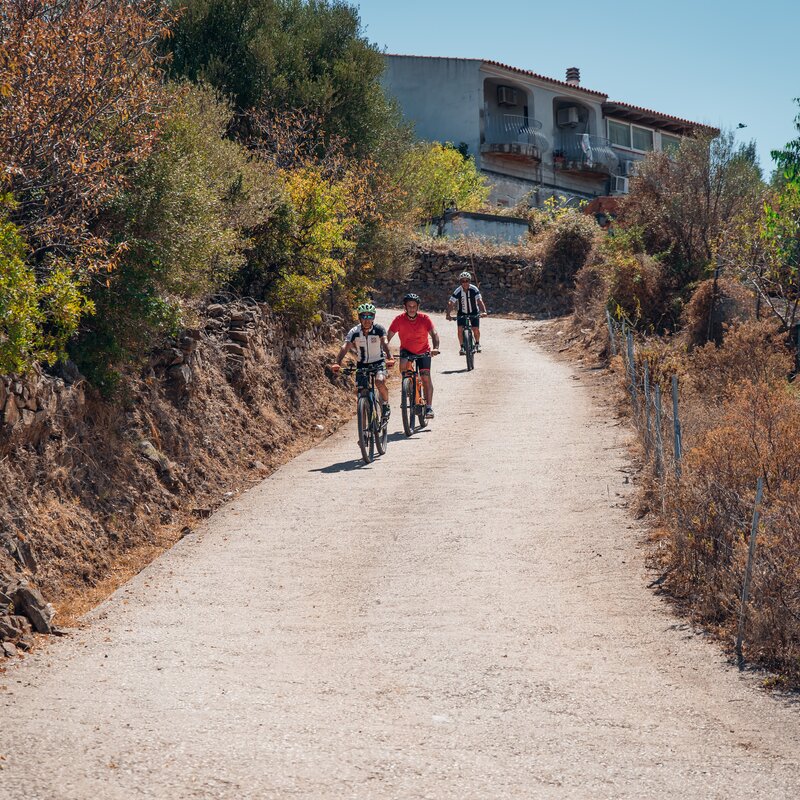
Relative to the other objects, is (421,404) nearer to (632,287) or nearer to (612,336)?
(612,336)

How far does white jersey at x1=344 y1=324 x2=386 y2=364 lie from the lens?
15.5 meters

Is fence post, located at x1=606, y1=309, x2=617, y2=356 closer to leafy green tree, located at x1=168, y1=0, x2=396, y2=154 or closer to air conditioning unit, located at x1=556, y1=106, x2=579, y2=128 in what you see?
leafy green tree, located at x1=168, y1=0, x2=396, y2=154

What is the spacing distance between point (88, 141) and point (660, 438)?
7235 mm

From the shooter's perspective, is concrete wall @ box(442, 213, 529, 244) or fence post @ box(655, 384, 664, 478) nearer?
fence post @ box(655, 384, 664, 478)

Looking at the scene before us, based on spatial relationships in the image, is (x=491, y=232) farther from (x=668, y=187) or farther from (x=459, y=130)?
(x=668, y=187)

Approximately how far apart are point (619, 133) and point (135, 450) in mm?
48688

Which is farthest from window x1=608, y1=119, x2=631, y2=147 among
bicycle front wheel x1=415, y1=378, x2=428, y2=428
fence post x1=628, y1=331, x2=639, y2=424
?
bicycle front wheel x1=415, y1=378, x2=428, y2=428

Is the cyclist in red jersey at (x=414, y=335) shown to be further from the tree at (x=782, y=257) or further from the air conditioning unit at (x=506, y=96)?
the air conditioning unit at (x=506, y=96)

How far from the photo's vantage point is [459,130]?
1959 inches

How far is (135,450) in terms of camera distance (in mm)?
12758

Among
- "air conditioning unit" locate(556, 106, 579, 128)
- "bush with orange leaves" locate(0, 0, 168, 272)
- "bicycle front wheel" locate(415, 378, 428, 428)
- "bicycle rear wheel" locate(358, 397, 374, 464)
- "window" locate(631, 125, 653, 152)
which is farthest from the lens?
"window" locate(631, 125, 653, 152)

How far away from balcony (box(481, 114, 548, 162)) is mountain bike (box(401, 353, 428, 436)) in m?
34.7

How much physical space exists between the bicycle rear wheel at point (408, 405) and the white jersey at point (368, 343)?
1489mm

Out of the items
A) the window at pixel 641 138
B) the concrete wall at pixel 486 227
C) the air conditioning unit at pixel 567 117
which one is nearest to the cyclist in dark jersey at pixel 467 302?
the concrete wall at pixel 486 227
